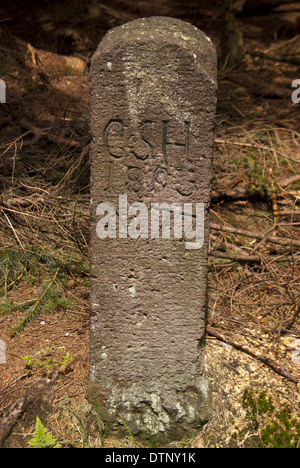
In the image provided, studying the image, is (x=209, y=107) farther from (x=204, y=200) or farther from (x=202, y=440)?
(x=202, y=440)

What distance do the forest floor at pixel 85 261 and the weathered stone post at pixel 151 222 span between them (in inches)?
8.4

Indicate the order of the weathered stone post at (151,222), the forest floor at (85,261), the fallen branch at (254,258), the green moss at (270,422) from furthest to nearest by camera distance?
the fallen branch at (254,258)
the forest floor at (85,261)
the green moss at (270,422)
the weathered stone post at (151,222)

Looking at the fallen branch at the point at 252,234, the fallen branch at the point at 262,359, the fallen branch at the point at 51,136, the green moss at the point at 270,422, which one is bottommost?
the green moss at the point at 270,422

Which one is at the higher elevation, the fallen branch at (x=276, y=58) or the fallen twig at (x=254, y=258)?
the fallen branch at (x=276, y=58)

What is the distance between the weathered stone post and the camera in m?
1.90

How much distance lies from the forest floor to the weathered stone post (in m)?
0.21

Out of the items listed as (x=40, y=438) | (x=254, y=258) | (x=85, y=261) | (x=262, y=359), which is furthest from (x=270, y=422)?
(x=85, y=261)

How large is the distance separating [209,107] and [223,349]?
149 cm

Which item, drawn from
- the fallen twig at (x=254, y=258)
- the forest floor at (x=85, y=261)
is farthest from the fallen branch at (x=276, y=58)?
the fallen twig at (x=254, y=258)

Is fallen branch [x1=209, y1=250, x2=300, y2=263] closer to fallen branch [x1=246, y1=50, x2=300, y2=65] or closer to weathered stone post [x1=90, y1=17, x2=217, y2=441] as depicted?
weathered stone post [x1=90, y1=17, x2=217, y2=441]

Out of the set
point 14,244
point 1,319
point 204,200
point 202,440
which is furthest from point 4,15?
point 202,440

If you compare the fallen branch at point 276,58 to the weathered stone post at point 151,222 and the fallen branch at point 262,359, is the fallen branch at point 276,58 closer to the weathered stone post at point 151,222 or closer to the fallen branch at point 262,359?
the weathered stone post at point 151,222

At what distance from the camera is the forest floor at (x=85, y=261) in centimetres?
219

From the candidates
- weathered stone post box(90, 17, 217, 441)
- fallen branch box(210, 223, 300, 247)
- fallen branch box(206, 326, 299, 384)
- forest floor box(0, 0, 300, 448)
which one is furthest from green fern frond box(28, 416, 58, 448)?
fallen branch box(210, 223, 300, 247)
